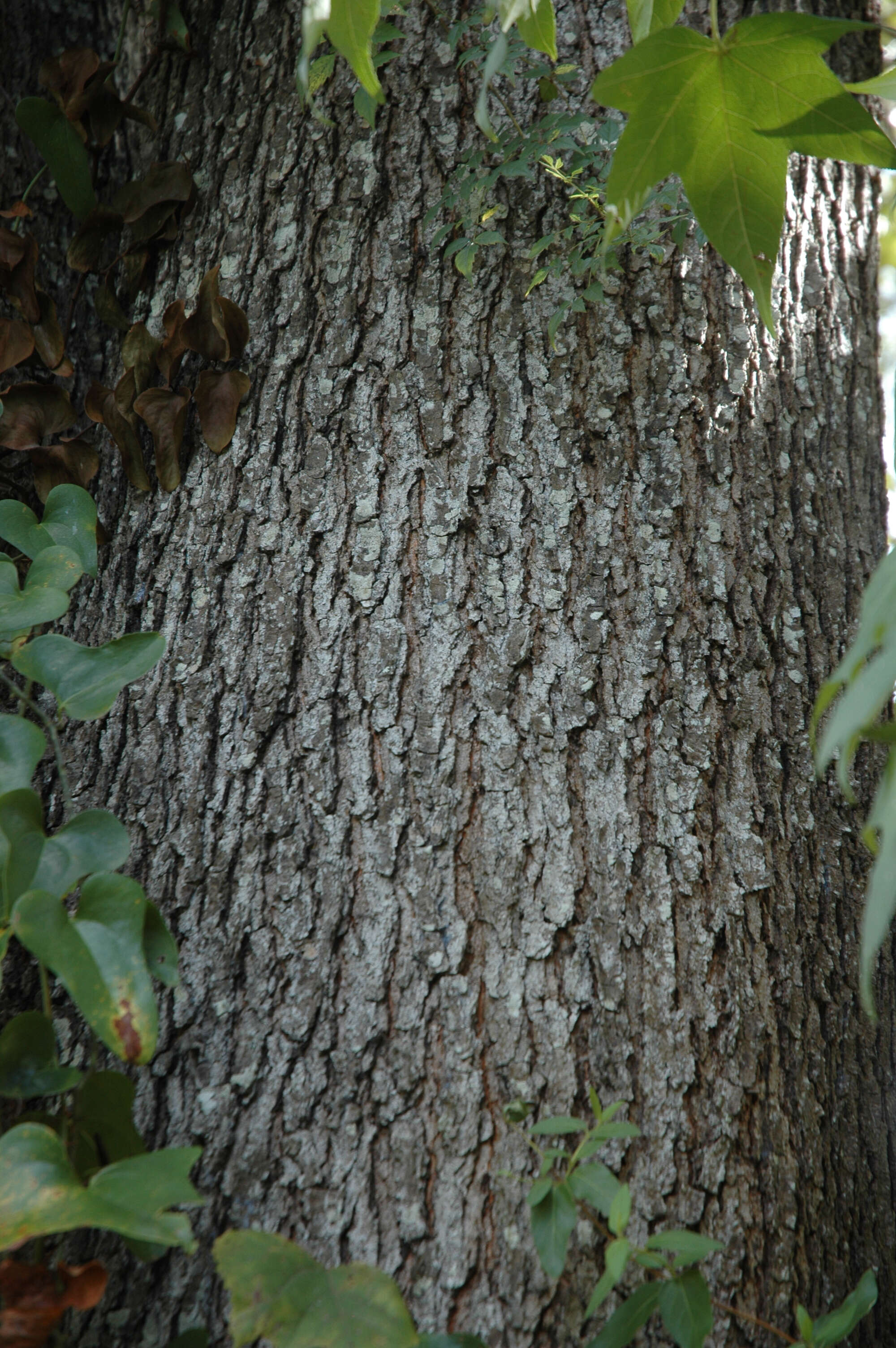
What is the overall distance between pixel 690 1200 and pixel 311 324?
1.15 meters

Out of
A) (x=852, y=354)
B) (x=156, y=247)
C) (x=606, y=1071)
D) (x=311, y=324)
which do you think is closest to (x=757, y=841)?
(x=606, y=1071)

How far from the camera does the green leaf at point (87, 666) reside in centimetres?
89

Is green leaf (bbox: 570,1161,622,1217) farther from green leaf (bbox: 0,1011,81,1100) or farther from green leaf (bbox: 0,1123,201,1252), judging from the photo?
green leaf (bbox: 0,1011,81,1100)

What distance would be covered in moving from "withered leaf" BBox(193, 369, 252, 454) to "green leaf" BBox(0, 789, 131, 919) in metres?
0.56

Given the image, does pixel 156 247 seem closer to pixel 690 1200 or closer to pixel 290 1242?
pixel 290 1242

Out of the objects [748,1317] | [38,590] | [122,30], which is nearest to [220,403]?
[38,590]

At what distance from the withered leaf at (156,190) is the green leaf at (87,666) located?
0.74m

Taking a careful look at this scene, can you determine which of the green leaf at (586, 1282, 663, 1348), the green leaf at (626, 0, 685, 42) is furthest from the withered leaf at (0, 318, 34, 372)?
the green leaf at (586, 1282, 663, 1348)

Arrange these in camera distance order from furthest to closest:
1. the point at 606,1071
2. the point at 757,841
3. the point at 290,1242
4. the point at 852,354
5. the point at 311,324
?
the point at 852,354
the point at 311,324
the point at 757,841
the point at 606,1071
the point at 290,1242

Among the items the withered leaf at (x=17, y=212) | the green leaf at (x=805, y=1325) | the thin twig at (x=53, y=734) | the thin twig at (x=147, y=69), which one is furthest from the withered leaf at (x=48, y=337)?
the green leaf at (x=805, y=1325)

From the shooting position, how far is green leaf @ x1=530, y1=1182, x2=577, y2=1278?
0.78 meters

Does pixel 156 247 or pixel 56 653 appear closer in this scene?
pixel 56 653

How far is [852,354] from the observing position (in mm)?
1302

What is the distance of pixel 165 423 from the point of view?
1.17 m
